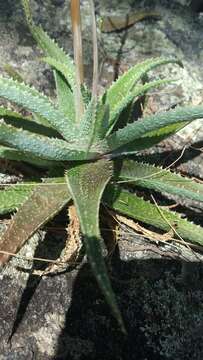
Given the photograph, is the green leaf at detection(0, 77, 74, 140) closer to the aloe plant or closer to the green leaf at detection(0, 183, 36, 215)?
the aloe plant

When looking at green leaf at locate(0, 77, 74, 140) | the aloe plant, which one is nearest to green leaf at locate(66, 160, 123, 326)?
the aloe plant

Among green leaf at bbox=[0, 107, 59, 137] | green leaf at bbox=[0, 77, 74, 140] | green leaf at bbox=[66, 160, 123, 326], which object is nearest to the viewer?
green leaf at bbox=[66, 160, 123, 326]

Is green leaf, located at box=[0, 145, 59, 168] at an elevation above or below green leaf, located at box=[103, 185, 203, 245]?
above

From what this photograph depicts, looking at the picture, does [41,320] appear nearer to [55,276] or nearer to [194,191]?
[55,276]

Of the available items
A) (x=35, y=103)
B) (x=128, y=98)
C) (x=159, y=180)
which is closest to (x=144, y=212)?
(x=159, y=180)

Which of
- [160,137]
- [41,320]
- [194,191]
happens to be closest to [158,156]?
[160,137]

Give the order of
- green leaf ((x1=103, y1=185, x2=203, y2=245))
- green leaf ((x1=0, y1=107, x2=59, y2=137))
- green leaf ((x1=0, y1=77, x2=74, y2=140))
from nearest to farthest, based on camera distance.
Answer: green leaf ((x1=0, y1=77, x2=74, y2=140)) → green leaf ((x1=103, y1=185, x2=203, y2=245)) → green leaf ((x1=0, y1=107, x2=59, y2=137))

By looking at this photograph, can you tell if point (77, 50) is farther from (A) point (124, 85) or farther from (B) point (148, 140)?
(B) point (148, 140)
